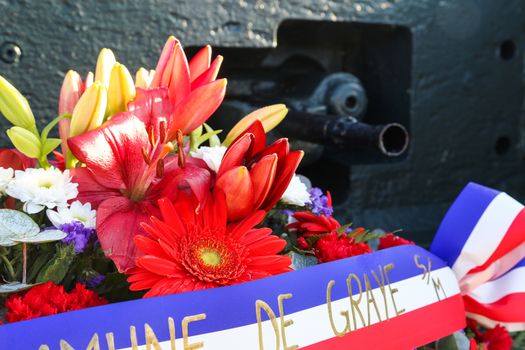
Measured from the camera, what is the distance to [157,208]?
2.66 feet

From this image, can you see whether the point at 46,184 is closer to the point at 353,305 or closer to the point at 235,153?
the point at 235,153

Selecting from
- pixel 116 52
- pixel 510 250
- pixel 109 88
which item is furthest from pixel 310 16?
pixel 109 88

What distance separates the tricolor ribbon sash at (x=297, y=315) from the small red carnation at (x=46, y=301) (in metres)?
0.02

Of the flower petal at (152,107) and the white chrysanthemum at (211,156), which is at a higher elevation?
the flower petal at (152,107)

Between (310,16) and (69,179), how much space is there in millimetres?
1414

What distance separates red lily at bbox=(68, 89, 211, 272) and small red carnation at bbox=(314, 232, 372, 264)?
0.20 m

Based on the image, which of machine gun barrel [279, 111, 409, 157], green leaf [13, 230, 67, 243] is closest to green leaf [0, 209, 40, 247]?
green leaf [13, 230, 67, 243]

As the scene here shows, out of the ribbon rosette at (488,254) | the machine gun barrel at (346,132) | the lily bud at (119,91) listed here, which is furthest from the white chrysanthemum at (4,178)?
the machine gun barrel at (346,132)

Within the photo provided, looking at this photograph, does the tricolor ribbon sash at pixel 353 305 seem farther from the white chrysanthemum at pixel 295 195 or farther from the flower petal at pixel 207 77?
the flower petal at pixel 207 77

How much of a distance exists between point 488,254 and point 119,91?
0.59m

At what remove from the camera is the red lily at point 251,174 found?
78cm

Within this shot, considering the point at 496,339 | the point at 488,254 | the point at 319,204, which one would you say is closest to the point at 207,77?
the point at 319,204

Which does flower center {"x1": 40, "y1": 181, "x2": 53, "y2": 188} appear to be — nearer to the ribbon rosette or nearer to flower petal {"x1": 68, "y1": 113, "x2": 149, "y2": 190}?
flower petal {"x1": 68, "y1": 113, "x2": 149, "y2": 190}

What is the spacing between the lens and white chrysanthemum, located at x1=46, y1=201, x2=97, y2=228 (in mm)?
793
